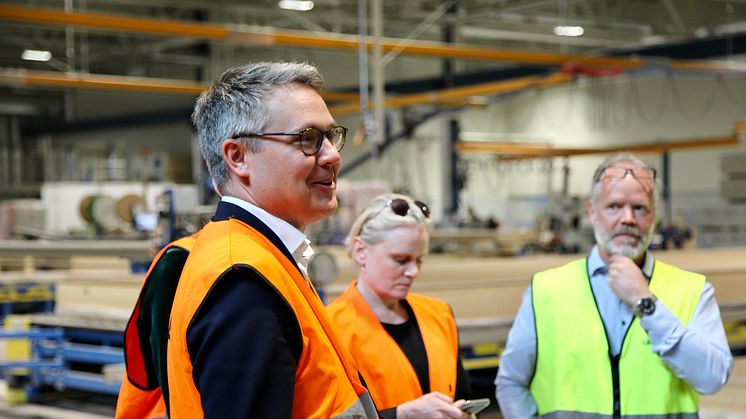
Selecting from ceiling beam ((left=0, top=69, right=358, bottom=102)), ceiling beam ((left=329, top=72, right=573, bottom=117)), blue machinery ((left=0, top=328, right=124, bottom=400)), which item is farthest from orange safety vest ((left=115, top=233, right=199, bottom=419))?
ceiling beam ((left=0, top=69, right=358, bottom=102))

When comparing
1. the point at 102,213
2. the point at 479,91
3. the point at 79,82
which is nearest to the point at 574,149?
the point at 479,91

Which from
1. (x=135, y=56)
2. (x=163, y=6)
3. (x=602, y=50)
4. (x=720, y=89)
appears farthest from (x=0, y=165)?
(x=720, y=89)

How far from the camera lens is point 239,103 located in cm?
163

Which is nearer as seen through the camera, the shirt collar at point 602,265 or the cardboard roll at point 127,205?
the shirt collar at point 602,265

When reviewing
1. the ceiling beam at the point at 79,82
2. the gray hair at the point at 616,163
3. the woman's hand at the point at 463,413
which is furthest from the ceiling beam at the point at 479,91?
the woman's hand at the point at 463,413

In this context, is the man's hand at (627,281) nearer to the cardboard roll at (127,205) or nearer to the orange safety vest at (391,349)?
the orange safety vest at (391,349)

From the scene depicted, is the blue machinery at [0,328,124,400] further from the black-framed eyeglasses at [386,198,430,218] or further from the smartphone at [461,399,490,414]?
the smartphone at [461,399,490,414]

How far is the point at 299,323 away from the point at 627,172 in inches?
64.5

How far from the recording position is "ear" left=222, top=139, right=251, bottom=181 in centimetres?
162

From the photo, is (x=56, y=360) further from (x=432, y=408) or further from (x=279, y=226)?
(x=279, y=226)

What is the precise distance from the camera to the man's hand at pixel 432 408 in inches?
95.3

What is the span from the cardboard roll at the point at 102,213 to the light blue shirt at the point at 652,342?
1263 cm

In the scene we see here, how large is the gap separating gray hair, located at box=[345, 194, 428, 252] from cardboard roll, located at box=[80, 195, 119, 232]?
1243cm

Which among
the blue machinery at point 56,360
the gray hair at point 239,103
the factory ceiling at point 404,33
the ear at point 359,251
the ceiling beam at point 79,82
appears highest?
the factory ceiling at point 404,33
